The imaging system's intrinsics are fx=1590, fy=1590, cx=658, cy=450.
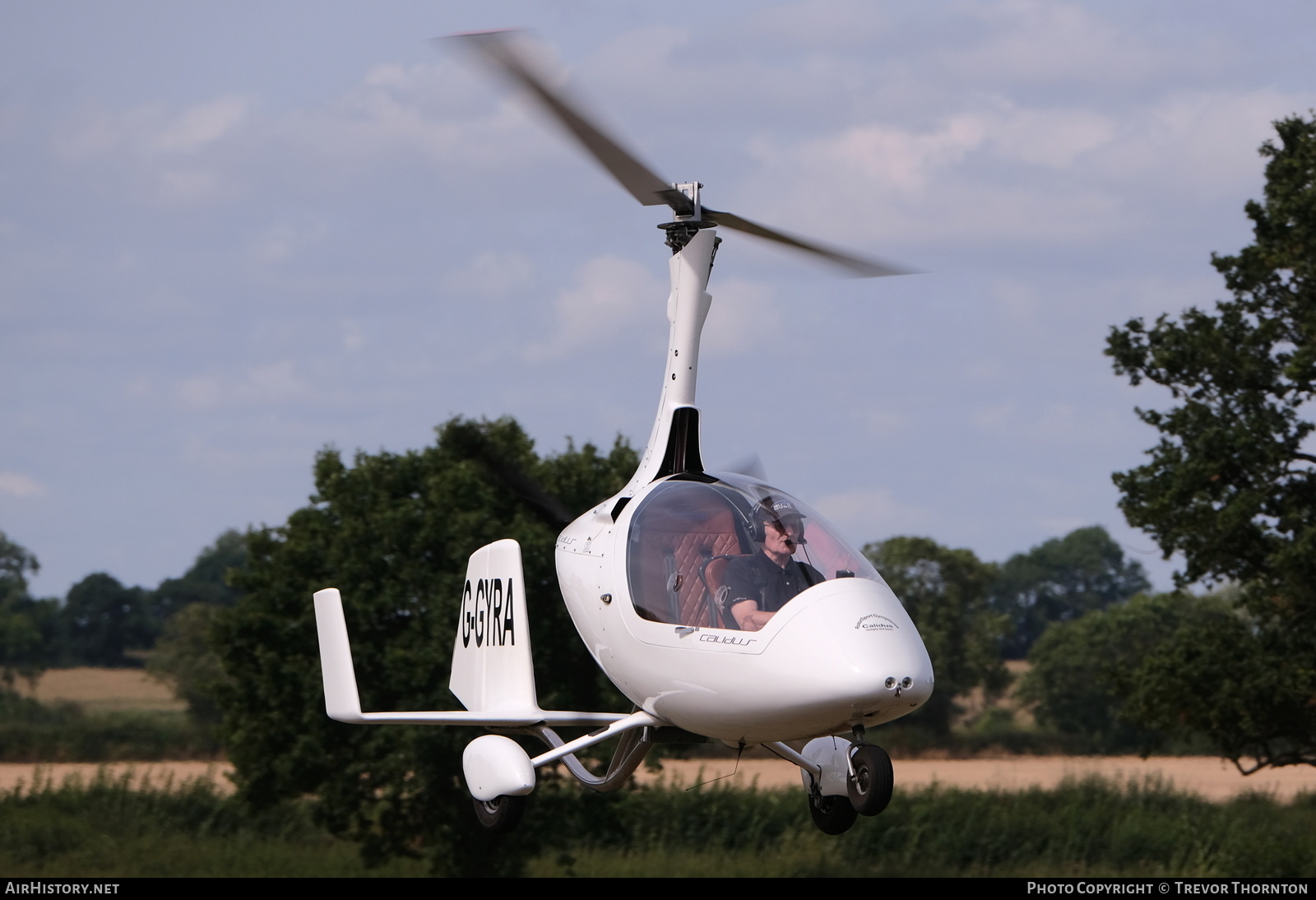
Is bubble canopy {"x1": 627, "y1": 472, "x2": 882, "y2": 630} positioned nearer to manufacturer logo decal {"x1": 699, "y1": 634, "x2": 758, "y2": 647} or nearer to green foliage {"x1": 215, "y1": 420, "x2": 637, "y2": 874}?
manufacturer logo decal {"x1": 699, "y1": 634, "x2": 758, "y2": 647}

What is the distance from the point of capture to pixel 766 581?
9812mm

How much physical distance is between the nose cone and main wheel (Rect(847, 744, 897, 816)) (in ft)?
0.71

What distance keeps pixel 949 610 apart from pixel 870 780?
69.1m

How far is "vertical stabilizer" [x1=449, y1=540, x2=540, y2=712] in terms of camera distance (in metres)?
12.2

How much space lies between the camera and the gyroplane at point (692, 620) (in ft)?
30.7

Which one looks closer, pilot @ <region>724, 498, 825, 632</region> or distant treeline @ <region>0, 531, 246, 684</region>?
pilot @ <region>724, 498, 825, 632</region>

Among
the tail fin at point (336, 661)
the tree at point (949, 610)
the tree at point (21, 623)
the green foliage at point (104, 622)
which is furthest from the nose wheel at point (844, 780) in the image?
the green foliage at point (104, 622)

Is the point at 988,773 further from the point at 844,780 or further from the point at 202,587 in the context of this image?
the point at 202,587

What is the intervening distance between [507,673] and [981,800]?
115ft

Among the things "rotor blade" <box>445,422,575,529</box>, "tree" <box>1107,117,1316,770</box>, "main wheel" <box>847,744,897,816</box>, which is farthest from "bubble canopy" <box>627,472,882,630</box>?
"tree" <box>1107,117,1316,770</box>

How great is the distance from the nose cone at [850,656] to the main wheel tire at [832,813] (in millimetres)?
A: 1218

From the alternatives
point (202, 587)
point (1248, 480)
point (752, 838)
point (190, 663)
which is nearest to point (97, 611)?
point (202, 587)

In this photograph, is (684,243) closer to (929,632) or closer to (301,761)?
(301,761)

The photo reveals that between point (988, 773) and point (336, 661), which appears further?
point (988, 773)
